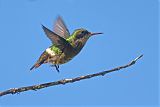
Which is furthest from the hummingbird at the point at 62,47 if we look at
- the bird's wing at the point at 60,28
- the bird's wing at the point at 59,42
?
the bird's wing at the point at 60,28

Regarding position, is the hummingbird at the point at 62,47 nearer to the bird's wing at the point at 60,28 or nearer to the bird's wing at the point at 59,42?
the bird's wing at the point at 59,42

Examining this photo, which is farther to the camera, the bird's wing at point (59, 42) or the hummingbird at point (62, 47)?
the bird's wing at point (59, 42)

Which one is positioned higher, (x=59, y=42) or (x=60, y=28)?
(x=60, y=28)

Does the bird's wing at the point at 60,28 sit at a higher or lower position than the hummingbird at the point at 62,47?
higher

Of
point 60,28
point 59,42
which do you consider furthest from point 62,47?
point 60,28

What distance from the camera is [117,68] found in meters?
2.97

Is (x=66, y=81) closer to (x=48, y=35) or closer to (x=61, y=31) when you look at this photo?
(x=48, y=35)

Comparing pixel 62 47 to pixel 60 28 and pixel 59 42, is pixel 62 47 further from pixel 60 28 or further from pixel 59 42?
pixel 60 28

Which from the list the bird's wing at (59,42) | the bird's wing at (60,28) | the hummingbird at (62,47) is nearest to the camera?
the hummingbird at (62,47)

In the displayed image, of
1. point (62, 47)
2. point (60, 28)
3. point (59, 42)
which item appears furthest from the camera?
point (60, 28)

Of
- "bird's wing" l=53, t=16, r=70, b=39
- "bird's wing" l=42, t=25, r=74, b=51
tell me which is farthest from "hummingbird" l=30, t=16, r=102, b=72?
"bird's wing" l=53, t=16, r=70, b=39

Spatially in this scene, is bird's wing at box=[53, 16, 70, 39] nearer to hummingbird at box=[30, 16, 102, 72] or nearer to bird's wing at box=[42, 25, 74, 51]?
hummingbird at box=[30, 16, 102, 72]

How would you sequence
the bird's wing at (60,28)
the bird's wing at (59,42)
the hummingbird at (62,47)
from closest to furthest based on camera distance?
the hummingbird at (62,47)
the bird's wing at (59,42)
the bird's wing at (60,28)

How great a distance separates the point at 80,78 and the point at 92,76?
0.11 m
